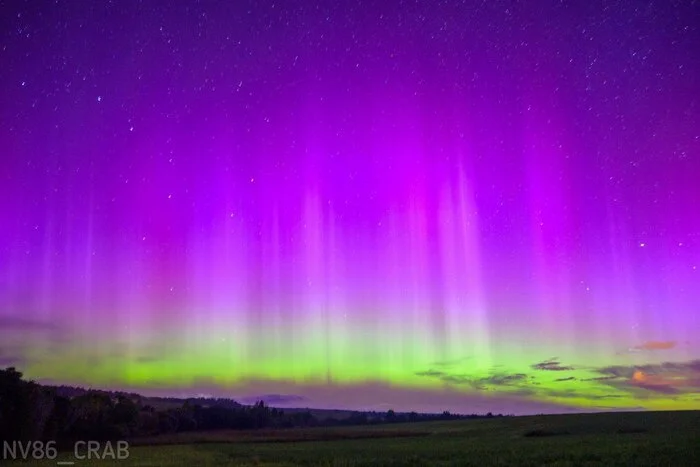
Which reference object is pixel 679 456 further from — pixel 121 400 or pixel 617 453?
pixel 121 400

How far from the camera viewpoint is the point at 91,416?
8744 centimetres

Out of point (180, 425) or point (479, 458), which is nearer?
point (479, 458)

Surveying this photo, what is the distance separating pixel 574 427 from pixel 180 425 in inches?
2826

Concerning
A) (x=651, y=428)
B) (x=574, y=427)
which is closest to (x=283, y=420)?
(x=574, y=427)

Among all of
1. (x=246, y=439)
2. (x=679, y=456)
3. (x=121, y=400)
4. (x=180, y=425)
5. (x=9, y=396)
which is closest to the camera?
(x=679, y=456)

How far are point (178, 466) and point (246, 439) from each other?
1786 inches

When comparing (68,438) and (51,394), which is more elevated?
(51,394)

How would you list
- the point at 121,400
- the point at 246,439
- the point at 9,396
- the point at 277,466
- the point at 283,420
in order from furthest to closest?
the point at 283,420 → the point at 121,400 → the point at 246,439 → the point at 9,396 → the point at 277,466

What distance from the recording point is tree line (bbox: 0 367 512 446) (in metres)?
70.1

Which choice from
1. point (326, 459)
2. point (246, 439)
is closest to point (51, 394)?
point (246, 439)

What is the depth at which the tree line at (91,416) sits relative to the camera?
70.1 m

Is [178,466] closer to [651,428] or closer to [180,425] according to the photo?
[651,428]

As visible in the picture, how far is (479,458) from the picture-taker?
44.5 meters

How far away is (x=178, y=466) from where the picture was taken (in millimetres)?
44094
